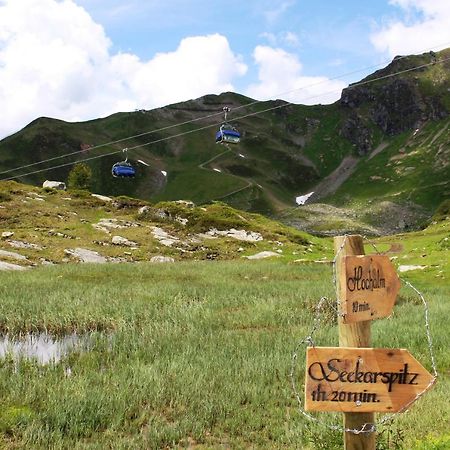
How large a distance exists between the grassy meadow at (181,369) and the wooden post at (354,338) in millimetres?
1240

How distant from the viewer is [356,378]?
5832 mm

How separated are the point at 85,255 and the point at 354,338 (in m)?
41.8

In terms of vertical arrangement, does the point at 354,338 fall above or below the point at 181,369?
above

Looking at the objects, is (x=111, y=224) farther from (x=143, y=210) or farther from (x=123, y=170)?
(x=143, y=210)

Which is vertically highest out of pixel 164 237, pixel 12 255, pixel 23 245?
pixel 164 237

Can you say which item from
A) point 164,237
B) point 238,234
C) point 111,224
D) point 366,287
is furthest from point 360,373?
point 238,234

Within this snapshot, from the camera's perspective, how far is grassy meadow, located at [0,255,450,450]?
903 cm

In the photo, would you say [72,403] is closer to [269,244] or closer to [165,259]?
[165,259]

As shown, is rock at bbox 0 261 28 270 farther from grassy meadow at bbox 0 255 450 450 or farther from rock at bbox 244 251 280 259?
rock at bbox 244 251 280 259

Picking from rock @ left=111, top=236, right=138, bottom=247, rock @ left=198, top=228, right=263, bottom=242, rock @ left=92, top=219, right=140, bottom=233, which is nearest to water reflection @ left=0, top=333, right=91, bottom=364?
rock @ left=111, top=236, right=138, bottom=247

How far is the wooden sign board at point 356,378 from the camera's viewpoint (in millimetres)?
5812

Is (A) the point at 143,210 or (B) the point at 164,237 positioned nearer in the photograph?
(B) the point at 164,237

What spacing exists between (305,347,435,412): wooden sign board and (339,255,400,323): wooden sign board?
17.8 inches

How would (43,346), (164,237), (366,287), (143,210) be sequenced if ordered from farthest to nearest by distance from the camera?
(143,210)
(164,237)
(43,346)
(366,287)
